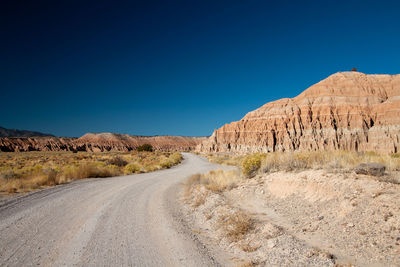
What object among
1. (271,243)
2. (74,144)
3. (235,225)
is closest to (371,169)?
(271,243)

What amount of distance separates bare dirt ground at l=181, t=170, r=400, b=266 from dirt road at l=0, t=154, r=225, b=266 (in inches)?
37.5

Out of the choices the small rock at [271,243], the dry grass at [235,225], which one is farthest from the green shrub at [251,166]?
the small rock at [271,243]

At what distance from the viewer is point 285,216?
6629mm

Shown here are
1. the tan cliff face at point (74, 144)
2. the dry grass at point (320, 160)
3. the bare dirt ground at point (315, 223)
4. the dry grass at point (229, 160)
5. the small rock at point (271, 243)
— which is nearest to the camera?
the bare dirt ground at point (315, 223)

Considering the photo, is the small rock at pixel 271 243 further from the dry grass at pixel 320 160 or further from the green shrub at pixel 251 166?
the green shrub at pixel 251 166

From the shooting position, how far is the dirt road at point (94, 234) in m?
4.79

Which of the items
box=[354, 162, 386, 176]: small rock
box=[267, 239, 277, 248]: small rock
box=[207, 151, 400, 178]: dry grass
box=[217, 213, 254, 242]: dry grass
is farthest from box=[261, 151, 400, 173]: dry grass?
box=[267, 239, 277, 248]: small rock

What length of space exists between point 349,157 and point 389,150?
54.6m

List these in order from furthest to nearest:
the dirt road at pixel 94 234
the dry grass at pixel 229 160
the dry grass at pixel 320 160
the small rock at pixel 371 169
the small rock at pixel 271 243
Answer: the dry grass at pixel 229 160 → the dry grass at pixel 320 160 → the small rock at pixel 371 169 → the small rock at pixel 271 243 → the dirt road at pixel 94 234

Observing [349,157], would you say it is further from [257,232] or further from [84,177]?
[84,177]

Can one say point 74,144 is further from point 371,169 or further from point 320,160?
point 371,169

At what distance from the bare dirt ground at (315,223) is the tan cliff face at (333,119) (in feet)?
174

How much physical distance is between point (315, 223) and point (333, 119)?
70319 millimetres

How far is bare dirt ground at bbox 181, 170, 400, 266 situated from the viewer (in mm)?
4160
